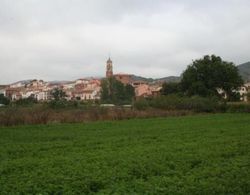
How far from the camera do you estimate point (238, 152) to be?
766 inches

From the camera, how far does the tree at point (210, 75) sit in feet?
310

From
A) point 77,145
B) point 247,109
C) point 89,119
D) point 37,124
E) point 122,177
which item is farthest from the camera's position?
point 247,109

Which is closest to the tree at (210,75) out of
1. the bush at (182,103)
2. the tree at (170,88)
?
the tree at (170,88)

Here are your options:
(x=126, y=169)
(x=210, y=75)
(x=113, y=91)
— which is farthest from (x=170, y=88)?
(x=126, y=169)

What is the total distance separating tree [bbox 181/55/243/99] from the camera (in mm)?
94375

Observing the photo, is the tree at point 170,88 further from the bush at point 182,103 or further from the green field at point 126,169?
the green field at point 126,169

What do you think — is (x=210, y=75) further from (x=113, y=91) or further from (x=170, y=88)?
(x=113, y=91)

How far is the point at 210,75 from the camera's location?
95000mm

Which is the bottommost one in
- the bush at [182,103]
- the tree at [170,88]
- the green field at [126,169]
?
the green field at [126,169]

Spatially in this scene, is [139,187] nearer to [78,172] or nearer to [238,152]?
[78,172]

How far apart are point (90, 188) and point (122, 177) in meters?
1.57

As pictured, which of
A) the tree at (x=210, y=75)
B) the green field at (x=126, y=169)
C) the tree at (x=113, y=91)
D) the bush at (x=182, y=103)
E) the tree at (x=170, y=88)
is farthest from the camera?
the tree at (x=113, y=91)

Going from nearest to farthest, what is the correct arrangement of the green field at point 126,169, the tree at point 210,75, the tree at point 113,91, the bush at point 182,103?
the green field at point 126,169 → the bush at point 182,103 → the tree at point 210,75 → the tree at point 113,91

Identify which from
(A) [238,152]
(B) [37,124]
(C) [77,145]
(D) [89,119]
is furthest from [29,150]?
(D) [89,119]
